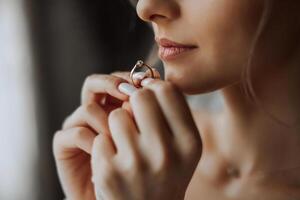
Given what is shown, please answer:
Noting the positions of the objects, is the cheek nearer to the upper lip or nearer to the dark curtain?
the upper lip

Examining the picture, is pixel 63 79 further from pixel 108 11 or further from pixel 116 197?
pixel 116 197

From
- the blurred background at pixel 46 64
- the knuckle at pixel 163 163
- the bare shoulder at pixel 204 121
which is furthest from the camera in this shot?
the blurred background at pixel 46 64

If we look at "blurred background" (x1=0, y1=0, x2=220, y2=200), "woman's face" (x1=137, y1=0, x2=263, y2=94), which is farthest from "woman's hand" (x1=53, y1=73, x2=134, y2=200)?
"blurred background" (x1=0, y1=0, x2=220, y2=200)

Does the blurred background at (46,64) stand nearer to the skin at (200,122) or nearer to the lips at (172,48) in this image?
the skin at (200,122)

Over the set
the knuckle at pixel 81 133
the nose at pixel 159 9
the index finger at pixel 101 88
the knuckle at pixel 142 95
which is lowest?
the knuckle at pixel 81 133

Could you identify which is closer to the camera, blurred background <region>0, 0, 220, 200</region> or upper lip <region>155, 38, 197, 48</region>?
upper lip <region>155, 38, 197, 48</region>

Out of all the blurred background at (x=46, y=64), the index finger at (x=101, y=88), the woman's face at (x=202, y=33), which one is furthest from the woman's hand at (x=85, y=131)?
the blurred background at (x=46, y=64)
